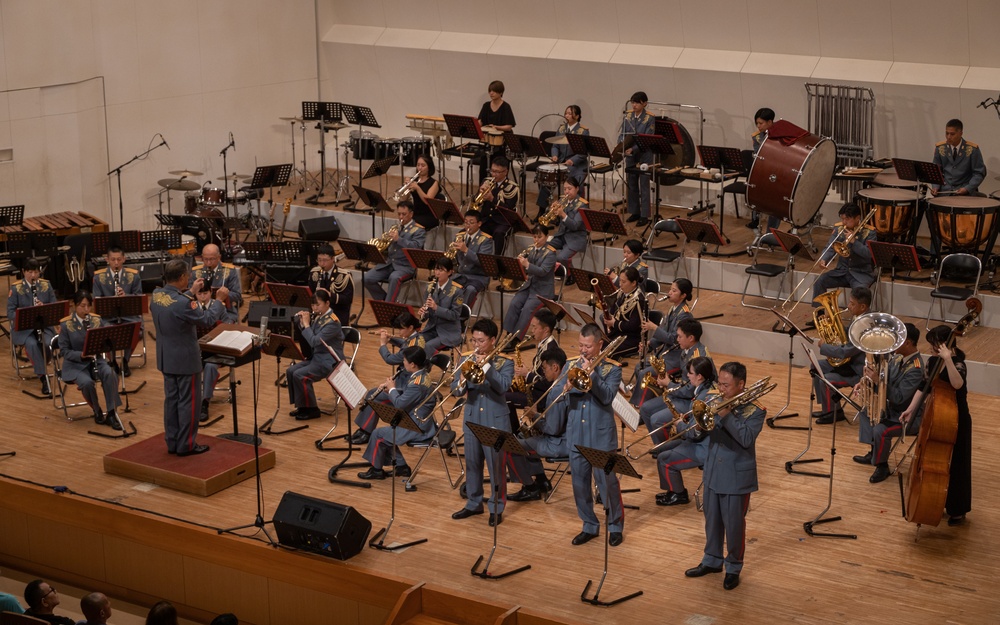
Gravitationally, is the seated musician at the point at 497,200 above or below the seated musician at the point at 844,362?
above

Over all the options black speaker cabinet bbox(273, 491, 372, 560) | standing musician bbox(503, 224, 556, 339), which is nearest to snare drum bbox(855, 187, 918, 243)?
standing musician bbox(503, 224, 556, 339)

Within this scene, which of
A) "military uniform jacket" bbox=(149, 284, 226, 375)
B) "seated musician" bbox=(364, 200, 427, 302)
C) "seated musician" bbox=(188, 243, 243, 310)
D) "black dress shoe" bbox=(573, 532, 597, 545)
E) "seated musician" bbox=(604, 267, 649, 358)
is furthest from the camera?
"seated musician" bbox=(364, 200, 427, 302)

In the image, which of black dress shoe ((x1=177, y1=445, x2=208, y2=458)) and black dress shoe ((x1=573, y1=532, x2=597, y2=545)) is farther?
black dress shoe ((x1=177, y1=445, x2=208, y2=458))

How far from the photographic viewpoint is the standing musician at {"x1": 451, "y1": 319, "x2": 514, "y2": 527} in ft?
30.6

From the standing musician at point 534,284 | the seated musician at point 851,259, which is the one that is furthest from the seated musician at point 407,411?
the seated musician at point 851,259

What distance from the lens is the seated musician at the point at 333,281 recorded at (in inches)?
522

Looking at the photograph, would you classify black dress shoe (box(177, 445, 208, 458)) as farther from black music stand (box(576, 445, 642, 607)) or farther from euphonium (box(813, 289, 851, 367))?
euphonium (box(813, 289, 851, 367))

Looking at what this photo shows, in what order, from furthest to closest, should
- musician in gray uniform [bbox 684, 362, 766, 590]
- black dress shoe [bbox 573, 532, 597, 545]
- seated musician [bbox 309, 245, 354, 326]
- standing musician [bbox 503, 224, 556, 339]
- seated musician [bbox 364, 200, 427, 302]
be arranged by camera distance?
seated musician [bbox 364, 200, 427, 302] < standing musician [bbox 503, 224, 556, 339] < seated musician [bbox 309, 245, 354, 326] < black dress shoe [bbox 573, 532, 597, 545] < musician in gray uniform [bbox 684, 362, 766, 590]

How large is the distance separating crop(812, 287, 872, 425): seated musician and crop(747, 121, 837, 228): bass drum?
9.24ft

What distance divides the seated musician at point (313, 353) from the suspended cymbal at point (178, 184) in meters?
5.72

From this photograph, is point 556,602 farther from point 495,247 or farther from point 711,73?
point 711,73

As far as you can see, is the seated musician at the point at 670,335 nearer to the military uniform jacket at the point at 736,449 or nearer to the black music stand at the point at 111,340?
the military uniform jacket at the point at 736,449

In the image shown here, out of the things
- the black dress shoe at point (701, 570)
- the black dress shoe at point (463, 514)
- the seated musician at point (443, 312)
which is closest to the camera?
the black dress shoe at point (701, 570)

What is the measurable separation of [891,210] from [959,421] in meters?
4.83
